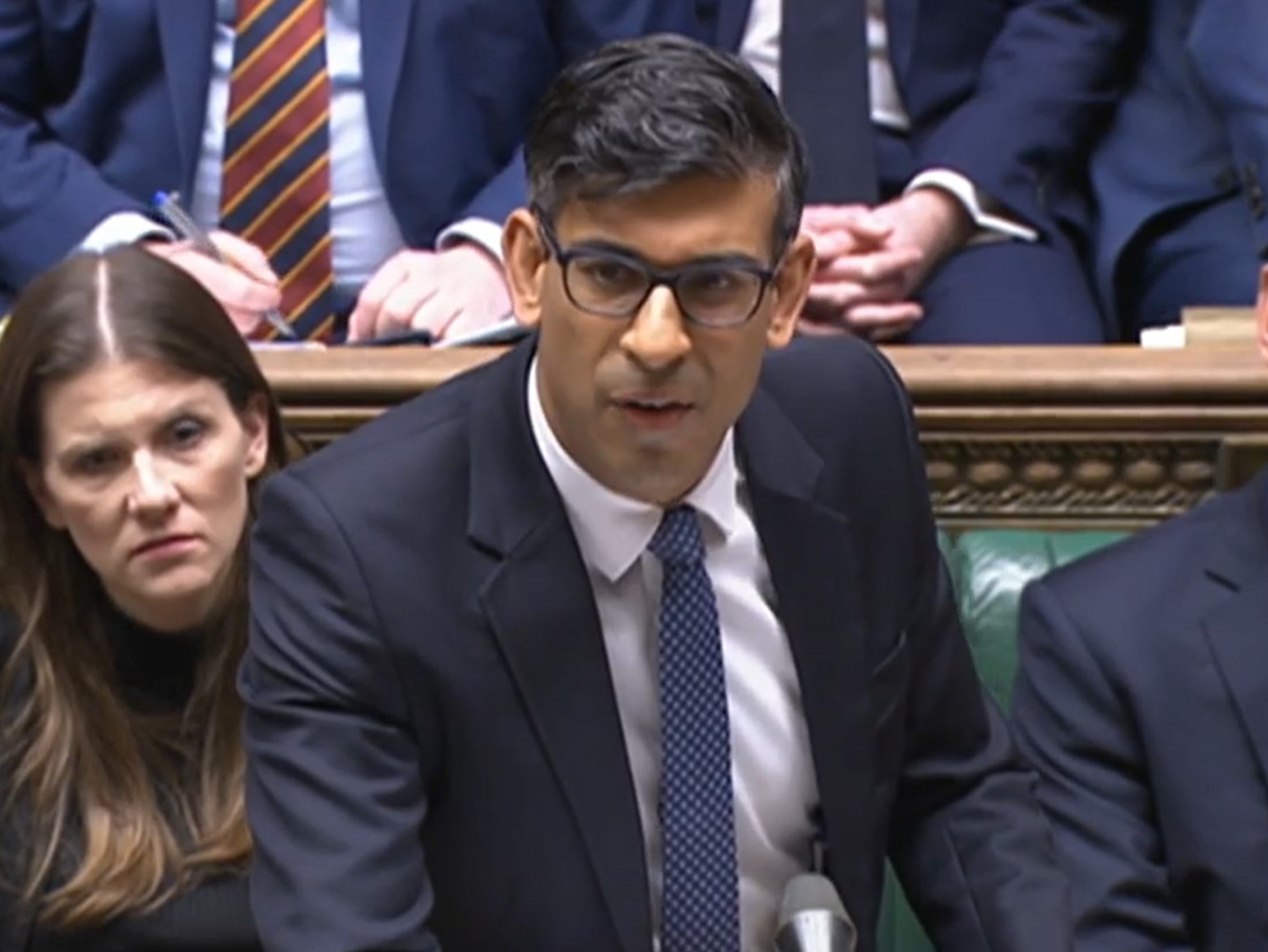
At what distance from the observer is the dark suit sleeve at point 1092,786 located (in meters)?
1.41

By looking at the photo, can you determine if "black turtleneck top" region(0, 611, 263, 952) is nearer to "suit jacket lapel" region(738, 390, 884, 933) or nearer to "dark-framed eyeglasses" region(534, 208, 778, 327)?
"suit jacket lapel" region(738, 390, 884, 933)

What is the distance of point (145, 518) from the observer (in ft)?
5.16

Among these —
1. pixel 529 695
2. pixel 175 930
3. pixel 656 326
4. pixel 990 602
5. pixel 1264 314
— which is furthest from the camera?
pixel 990 602

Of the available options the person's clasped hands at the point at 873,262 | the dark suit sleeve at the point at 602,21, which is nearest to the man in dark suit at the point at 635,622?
the person's clasped hands at the point at 873,262

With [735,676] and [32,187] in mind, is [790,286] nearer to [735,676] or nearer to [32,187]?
[735,676]

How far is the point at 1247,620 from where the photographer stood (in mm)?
1455

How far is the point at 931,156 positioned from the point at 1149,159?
0.17 meters

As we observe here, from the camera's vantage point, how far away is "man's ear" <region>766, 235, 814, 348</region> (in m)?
1.20

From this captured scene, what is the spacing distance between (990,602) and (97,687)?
554 millimetres

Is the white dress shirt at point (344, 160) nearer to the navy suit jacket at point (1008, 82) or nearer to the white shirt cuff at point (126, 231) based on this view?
the white shirt cuff at point (126, 231)

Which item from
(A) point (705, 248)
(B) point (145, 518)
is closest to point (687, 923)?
(A) point (705, 248)

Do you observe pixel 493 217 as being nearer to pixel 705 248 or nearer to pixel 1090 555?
pixel 1090 555

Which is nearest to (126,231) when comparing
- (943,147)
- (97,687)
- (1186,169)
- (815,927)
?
(97,687)

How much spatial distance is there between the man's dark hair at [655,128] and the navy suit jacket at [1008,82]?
910 millimetres
